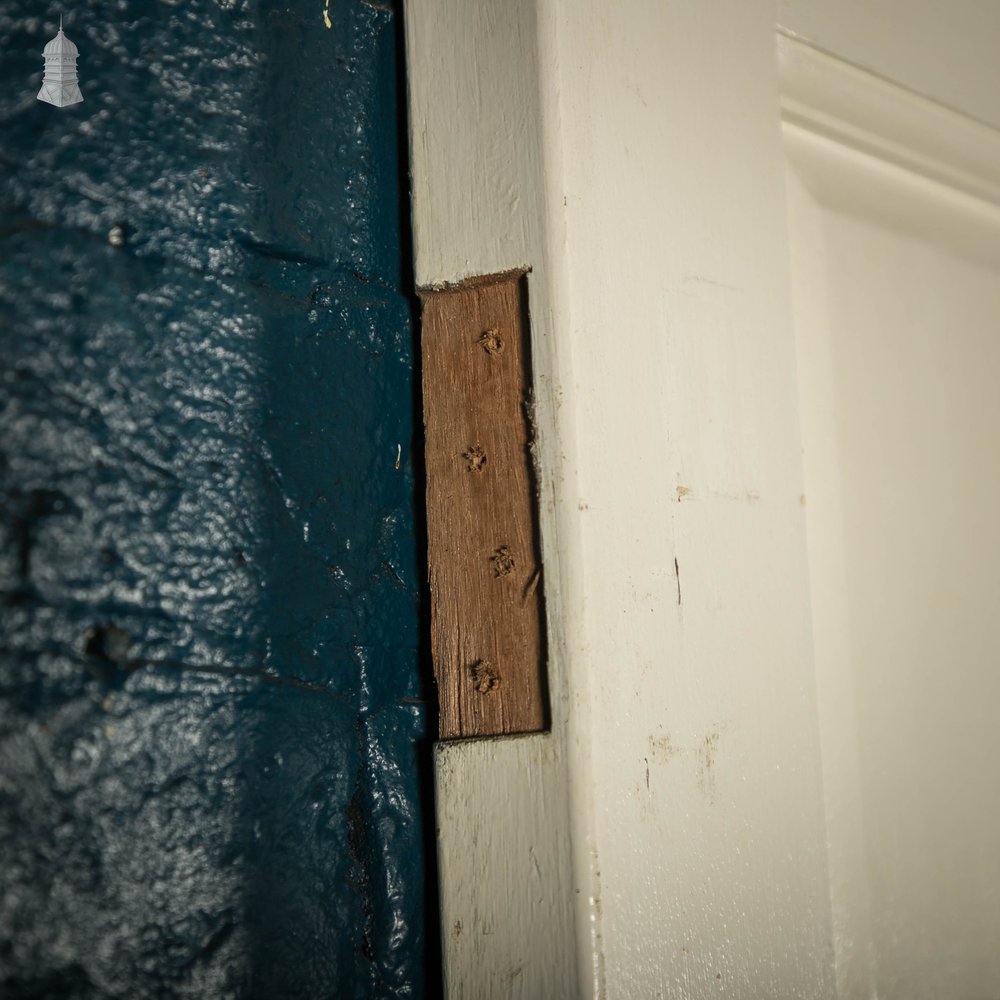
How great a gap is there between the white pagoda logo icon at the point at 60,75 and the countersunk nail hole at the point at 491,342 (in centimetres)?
34

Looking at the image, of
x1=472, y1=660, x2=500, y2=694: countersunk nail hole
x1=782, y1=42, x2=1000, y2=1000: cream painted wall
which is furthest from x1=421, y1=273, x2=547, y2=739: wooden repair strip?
x1=782, y1=42, x2=1000, y2=1000: cream painted wall

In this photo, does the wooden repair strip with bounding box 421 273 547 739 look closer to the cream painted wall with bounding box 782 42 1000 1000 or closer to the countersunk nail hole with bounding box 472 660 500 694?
the countersunk nail hole with bounding box 472 660 500 694

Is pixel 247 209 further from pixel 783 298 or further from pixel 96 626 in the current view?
pixel 783 298

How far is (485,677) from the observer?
2.18ft

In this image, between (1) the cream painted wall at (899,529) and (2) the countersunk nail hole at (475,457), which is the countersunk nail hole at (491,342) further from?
(1) the cream painted wall at (899,529)

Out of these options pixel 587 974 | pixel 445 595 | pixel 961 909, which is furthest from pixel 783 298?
pixel 961 909

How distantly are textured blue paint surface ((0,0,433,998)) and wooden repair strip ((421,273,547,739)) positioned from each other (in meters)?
0.03

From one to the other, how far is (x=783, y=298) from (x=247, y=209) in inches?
19.4

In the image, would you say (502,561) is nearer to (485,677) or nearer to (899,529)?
(485,677)

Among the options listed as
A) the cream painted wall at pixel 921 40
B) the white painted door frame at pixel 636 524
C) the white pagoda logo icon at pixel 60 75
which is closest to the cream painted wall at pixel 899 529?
the cream painted wall at pixel 921 40

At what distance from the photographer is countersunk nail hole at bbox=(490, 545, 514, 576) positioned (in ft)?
2.18

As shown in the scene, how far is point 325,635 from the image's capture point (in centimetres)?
67

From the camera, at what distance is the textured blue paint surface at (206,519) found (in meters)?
0.57

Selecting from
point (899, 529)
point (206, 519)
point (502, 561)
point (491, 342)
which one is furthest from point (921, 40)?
point (206, 519)
